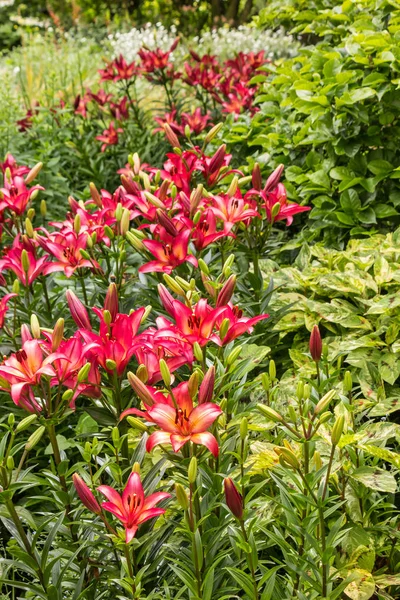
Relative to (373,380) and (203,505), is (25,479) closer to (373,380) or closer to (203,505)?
(203,505)

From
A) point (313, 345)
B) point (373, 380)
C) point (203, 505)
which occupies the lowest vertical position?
point (373, 380)

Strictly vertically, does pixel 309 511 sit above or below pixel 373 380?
above

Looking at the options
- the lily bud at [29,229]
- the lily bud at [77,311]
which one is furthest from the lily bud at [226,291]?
the lily bud at [29,229]

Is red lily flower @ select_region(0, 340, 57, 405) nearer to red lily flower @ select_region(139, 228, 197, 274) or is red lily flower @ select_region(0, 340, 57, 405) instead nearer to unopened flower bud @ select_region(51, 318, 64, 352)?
unopened flower bud @ select_region(51, 318, 64, 352)

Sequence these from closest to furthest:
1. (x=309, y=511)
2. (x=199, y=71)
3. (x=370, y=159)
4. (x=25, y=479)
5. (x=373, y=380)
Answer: (x=309, y=511)
(x=25, y=479)
(x=373, y=380)
(x=370, y=159)
(x=199, y=71)

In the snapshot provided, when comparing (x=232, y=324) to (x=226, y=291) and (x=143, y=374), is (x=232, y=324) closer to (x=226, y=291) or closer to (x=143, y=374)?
(x=226, y=291)

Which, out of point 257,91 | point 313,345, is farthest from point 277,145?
point 313,345

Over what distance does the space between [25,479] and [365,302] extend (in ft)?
3.95

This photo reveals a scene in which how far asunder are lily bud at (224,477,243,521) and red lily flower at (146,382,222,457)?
0.08 meters

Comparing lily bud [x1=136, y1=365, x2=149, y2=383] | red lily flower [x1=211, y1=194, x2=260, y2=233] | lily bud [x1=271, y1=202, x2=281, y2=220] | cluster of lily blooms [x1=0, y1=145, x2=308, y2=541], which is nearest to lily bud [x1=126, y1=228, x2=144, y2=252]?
cluster of lily blooms [x1=0, y1=145, x2=308, y2=541]

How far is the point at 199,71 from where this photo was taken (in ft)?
13.2

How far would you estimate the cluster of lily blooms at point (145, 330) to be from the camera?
1163 millimetres

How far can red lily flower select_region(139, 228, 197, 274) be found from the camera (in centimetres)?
179

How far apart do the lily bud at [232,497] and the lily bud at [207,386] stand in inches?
6.2
